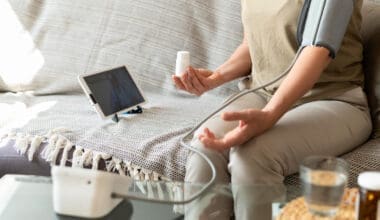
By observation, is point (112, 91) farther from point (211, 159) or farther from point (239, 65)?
point (211, 159)

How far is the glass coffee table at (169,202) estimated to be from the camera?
1.12 m

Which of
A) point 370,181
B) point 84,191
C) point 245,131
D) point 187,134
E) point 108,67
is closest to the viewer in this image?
point 370,181

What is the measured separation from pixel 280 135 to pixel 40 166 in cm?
60

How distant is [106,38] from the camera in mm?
1865

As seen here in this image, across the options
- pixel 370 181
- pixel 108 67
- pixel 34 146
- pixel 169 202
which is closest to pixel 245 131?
pixel 169 202

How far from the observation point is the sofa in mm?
1422

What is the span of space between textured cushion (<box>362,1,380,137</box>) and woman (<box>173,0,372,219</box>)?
2.3 inches

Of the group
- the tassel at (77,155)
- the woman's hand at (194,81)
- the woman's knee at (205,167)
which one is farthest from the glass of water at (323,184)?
the tassel at (77,155)

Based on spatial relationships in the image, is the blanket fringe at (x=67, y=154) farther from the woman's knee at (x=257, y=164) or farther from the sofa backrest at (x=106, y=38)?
the sofa backrest at (x=106, y=38)

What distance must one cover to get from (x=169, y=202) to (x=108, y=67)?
2.44 feet

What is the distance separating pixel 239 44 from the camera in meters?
1.73

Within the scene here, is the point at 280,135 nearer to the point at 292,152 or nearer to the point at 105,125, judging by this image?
the point at 292,152

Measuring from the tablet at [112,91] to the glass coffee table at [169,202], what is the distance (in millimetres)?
411

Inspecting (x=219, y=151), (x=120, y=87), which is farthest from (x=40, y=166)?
(x=219, y=151)
